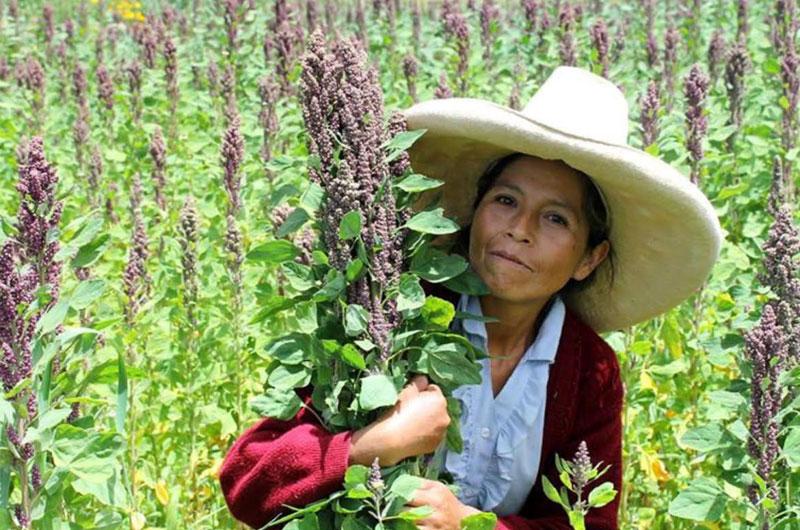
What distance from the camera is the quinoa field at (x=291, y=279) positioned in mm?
2133

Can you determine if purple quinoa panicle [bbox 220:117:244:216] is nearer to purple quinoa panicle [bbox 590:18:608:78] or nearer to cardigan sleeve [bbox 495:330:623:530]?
cardigan sleeve [bbox 495:330:623:530]

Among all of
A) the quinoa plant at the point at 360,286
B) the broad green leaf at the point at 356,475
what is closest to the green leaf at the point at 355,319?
the quinoa plant at the point at 360,286

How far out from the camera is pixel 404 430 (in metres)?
2.23

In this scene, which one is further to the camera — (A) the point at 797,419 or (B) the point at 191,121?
(B) the point at 191,121

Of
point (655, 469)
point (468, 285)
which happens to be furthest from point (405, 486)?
point (655, 469)

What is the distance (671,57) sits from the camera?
19.4 ft

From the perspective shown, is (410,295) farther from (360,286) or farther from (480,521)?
(480,521)

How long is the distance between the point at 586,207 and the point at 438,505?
2.75 feet

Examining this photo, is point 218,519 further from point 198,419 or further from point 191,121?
point 191,121

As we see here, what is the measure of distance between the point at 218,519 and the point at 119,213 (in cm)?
204

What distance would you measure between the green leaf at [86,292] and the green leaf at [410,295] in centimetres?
56

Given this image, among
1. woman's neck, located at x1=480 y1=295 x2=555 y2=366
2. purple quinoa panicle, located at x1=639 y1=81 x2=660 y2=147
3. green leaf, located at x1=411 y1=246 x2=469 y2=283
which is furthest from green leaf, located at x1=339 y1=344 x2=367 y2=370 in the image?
purple quinoa panicle, located at x1=639 y1=81 x2=660 y2=147

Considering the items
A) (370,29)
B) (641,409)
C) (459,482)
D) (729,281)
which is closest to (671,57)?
(729,281)

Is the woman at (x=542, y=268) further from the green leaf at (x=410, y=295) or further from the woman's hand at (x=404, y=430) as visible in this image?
the green leaf at (x=410, y=295)
